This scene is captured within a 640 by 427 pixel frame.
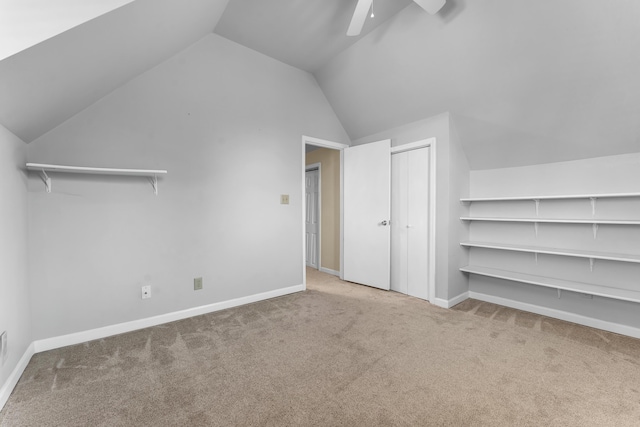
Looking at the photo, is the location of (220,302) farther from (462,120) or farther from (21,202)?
(462,120)

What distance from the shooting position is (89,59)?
162 centimetres

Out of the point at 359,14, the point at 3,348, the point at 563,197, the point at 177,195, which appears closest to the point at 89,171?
the point at 177,195

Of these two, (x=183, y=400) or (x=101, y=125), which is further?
(x=101, y=125)

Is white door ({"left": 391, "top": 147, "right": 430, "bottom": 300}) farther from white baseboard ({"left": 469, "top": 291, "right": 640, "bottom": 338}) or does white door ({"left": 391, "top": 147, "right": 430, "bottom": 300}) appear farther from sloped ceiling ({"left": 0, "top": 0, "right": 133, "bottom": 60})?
sloped ceiling ({"left": 0, "top": 0, "right": 133, "bottom": 60})

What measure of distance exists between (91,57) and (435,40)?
104 inches

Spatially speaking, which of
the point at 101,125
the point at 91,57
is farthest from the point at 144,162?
the point at 91,57

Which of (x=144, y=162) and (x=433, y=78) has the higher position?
(x=433, y=78)

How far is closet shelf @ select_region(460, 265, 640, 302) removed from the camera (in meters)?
2.39

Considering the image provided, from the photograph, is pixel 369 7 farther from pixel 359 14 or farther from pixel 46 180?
pixel 46 180

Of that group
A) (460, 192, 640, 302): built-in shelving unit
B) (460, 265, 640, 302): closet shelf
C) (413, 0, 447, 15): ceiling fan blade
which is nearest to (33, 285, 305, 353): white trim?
(460, 265, 640, 302): closet shelf

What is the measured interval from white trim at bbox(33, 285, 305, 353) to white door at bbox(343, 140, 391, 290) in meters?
1.26

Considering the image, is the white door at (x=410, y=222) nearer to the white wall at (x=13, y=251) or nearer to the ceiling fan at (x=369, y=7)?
the ceiling fan at (x=369, y=7)

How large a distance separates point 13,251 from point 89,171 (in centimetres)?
76

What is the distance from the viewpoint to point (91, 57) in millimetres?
1614
